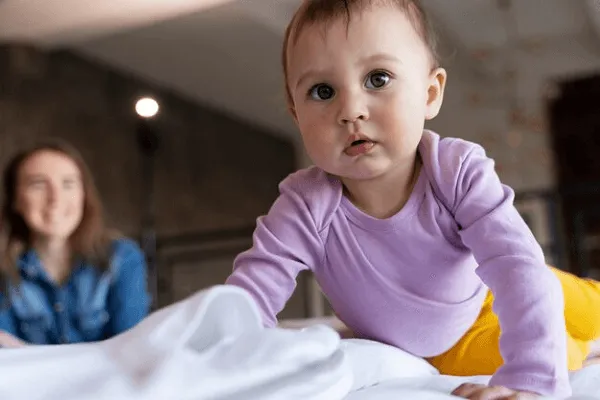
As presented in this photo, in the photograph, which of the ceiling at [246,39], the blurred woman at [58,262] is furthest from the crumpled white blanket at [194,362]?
the ceiling at [246,39]

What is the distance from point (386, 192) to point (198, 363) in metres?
0.47

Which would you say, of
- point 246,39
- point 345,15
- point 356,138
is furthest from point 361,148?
point 246,39

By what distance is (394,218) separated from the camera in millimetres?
809

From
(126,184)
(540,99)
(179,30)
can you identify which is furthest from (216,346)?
(540,99)

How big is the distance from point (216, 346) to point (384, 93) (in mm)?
376

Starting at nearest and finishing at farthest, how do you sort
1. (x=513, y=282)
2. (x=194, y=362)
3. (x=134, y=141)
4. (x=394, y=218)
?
(x=194, y=362) → (x=513, y=282) → (x=394, y=218) → (x=134, y=141)

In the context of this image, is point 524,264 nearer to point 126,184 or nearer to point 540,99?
point 126,184

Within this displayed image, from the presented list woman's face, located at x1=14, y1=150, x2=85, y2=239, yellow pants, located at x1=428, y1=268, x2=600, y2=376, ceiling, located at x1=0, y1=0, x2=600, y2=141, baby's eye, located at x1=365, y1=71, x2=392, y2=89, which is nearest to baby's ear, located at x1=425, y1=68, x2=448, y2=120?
baby's eye, located at x1=365, y1=71, x2=392, y2=89

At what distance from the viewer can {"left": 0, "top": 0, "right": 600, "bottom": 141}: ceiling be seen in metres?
3.88

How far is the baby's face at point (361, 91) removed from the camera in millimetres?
720

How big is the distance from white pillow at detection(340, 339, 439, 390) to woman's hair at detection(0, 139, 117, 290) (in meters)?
1.16

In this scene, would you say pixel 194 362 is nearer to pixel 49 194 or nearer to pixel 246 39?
pixel 49 194

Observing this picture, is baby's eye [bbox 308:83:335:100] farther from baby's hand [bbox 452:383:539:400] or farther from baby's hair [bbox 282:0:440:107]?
baby's hand [bbox 452:383:539:400]

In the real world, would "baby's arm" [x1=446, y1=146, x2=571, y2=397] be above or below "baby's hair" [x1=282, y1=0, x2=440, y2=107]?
below
